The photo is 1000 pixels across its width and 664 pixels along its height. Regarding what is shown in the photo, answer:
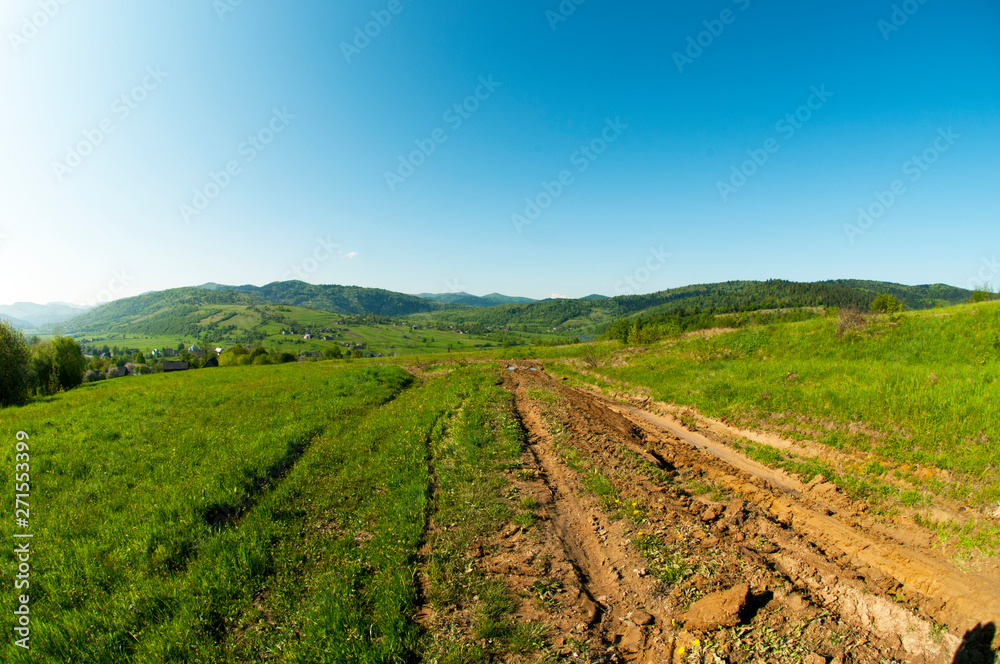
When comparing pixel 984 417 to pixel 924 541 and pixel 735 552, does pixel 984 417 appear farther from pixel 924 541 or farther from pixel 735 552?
pixel 735 552

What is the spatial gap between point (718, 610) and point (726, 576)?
34.5 inches

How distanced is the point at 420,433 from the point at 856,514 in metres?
12.0

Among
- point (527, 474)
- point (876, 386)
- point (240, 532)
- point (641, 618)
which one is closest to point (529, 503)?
point (527, 474)

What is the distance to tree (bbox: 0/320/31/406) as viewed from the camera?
24547 millimetres

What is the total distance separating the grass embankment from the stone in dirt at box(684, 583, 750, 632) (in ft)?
16.3

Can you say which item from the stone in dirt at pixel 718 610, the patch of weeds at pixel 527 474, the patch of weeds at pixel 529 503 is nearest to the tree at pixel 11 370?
the patch of weeds at pixel 527 474

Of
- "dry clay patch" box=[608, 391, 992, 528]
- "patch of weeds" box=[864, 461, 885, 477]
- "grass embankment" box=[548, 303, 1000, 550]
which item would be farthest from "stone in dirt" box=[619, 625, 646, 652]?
"patch of weeds" box=[864, 461, 885, 477]

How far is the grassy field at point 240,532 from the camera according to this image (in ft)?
15.3

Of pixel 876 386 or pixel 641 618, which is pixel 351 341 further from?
pixel 641 618

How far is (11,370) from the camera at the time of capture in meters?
24.9

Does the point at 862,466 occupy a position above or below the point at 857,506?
above

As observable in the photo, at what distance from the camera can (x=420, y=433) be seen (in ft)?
43.4

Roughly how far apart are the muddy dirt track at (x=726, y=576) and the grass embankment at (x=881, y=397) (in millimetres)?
1726

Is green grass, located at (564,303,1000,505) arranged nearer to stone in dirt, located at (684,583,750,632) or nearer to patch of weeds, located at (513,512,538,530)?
stone in dirt, located at (684,583,750,632)
